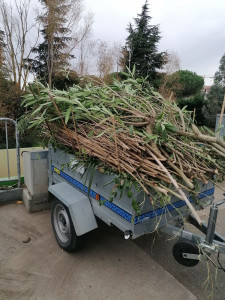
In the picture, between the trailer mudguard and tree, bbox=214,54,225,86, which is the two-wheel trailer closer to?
the trailer mudguard

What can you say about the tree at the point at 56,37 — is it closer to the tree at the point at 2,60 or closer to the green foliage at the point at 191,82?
the tree at the point at 2,60

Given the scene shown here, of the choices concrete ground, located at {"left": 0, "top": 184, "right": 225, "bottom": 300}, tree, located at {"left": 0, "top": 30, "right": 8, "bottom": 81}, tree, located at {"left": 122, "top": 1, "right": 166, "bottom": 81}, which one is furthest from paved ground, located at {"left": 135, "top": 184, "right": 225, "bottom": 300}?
tree, located at {"left": 122, "top": 1, "right": 166, "bottom": 81}

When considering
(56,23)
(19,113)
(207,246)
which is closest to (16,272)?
(207,246)

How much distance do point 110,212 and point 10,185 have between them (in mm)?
2706

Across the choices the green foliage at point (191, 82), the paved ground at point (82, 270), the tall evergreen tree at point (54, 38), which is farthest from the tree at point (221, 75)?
the paved ground at point (82, 270)

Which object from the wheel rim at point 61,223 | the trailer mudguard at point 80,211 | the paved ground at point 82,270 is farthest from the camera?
the wheel rim at point 61,223

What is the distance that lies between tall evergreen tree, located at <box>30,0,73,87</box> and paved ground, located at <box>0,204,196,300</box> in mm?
9006

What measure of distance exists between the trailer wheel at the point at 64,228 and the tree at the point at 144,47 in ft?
47.8

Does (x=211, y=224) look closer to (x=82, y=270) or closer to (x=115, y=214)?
(x=115, y=214)

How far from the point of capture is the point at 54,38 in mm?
11383

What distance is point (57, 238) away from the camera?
9.22 ft

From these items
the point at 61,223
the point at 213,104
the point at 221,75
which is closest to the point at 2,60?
the point at 61,223

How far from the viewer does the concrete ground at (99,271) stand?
2.18 meters

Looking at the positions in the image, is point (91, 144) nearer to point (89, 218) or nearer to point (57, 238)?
point (89, 218)
